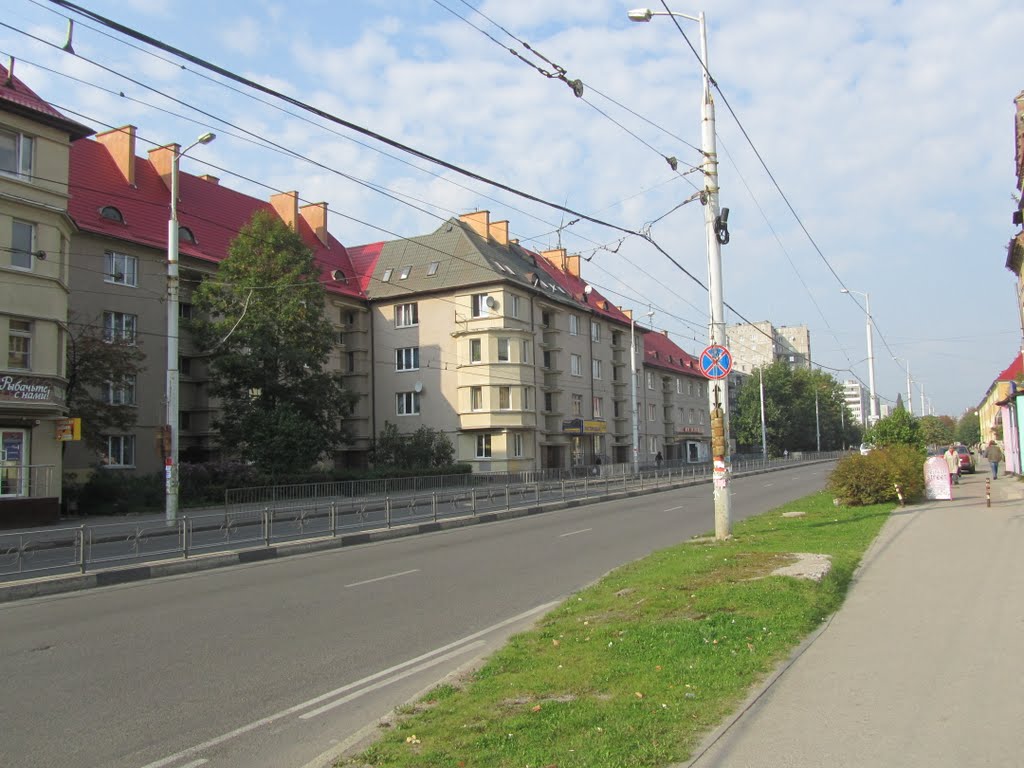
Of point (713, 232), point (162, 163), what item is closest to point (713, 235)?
point (713, 232)

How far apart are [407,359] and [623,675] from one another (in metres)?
45.6

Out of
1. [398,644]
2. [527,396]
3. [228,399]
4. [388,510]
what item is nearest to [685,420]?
[527,396]

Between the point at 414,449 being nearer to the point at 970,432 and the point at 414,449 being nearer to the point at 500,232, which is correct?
the point at 500,232

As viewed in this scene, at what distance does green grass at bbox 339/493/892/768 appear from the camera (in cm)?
452

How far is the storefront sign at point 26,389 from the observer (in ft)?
75.5

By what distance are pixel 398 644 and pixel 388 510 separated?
512 inches

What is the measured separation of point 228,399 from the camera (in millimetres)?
36656

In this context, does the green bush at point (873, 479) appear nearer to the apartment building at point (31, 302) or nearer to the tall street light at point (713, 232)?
the tall street light at point (713, 232)

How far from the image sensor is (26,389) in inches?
925

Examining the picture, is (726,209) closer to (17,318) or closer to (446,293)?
(17,318)

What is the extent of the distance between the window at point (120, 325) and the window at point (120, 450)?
423cm

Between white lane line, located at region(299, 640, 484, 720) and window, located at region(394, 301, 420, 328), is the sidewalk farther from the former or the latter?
window, located at region(394, 301, 420, 328)

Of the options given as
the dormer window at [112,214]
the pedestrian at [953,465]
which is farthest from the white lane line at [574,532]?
the dormer window at [112,214]

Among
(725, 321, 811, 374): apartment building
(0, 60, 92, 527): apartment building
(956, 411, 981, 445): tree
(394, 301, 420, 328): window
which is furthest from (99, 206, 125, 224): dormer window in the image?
(956, 411, 981, 445): tree
